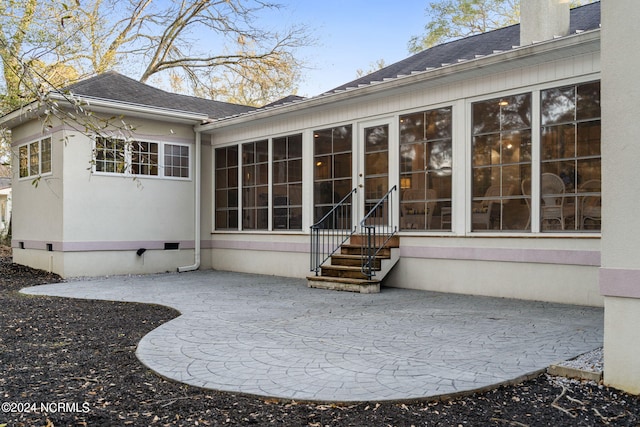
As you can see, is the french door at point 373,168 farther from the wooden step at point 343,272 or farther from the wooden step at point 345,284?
the wooden step at point 345,284

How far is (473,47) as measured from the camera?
9078mm

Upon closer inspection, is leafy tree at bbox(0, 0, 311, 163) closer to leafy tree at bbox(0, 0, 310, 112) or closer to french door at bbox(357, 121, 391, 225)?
leafy tree at bbox(0, 0, 310, 112)

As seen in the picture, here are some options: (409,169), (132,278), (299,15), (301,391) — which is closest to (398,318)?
(301,391)

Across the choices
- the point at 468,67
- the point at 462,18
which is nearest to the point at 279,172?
the point at 468,67

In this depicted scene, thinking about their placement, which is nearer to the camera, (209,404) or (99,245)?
(209,404)

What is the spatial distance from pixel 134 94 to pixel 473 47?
22.4ft

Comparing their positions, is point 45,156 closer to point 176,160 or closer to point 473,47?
point 176,160

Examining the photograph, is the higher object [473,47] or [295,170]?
[473,47]

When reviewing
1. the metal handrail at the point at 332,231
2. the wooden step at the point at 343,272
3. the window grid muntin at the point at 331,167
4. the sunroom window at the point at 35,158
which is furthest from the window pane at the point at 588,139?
the sunroom window at the point at 35,158

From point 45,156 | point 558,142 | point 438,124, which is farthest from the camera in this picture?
point 45,156

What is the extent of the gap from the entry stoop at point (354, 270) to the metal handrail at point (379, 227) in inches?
3.3

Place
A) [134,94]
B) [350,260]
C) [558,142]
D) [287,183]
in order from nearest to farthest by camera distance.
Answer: [558,142] → [350,260] → [287,183] → [134,94]

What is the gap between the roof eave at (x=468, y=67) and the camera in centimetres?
592

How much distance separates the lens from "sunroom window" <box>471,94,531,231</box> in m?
6.70
